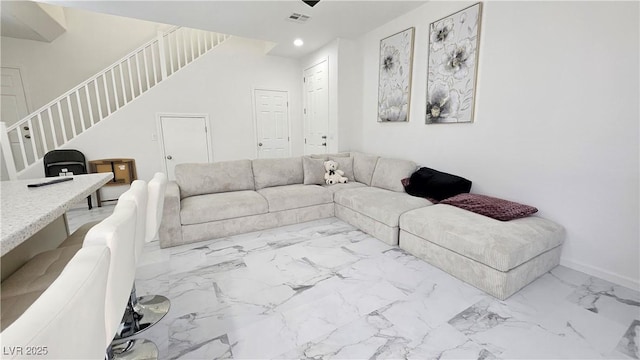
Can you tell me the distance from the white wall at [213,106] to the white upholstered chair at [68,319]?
4945 mm

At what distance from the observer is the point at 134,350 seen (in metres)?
1.47

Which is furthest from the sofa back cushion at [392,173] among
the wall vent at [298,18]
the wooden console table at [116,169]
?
the wooden console table at [116,169]

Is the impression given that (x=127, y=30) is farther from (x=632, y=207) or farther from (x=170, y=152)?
(x=632, y=207)

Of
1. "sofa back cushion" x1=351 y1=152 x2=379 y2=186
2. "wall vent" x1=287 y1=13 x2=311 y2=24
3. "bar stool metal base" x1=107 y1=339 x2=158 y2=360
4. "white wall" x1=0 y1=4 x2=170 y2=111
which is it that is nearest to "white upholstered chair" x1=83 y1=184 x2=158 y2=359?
"bar stool metal base" x1=107 y1=339 x2=158 y2=360

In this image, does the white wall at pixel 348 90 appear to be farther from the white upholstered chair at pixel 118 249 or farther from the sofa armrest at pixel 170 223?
the white upholstered chair at pixel 118 249

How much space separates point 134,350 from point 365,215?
229cm

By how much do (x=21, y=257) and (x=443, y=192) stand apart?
3327mm

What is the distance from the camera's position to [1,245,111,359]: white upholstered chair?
378mm

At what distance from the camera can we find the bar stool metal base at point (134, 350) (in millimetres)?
1437

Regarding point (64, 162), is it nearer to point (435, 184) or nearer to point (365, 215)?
point (365, 215)

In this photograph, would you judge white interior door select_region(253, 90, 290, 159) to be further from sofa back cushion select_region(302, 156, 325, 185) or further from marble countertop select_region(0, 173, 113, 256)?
marble countertop select_region(0, 173, 113, 256)

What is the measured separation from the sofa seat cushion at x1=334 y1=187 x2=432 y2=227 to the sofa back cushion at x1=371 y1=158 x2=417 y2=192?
0.12 meters

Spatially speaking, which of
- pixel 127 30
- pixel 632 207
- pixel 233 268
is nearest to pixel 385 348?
pixel 233 268

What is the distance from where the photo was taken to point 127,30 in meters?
5.20
